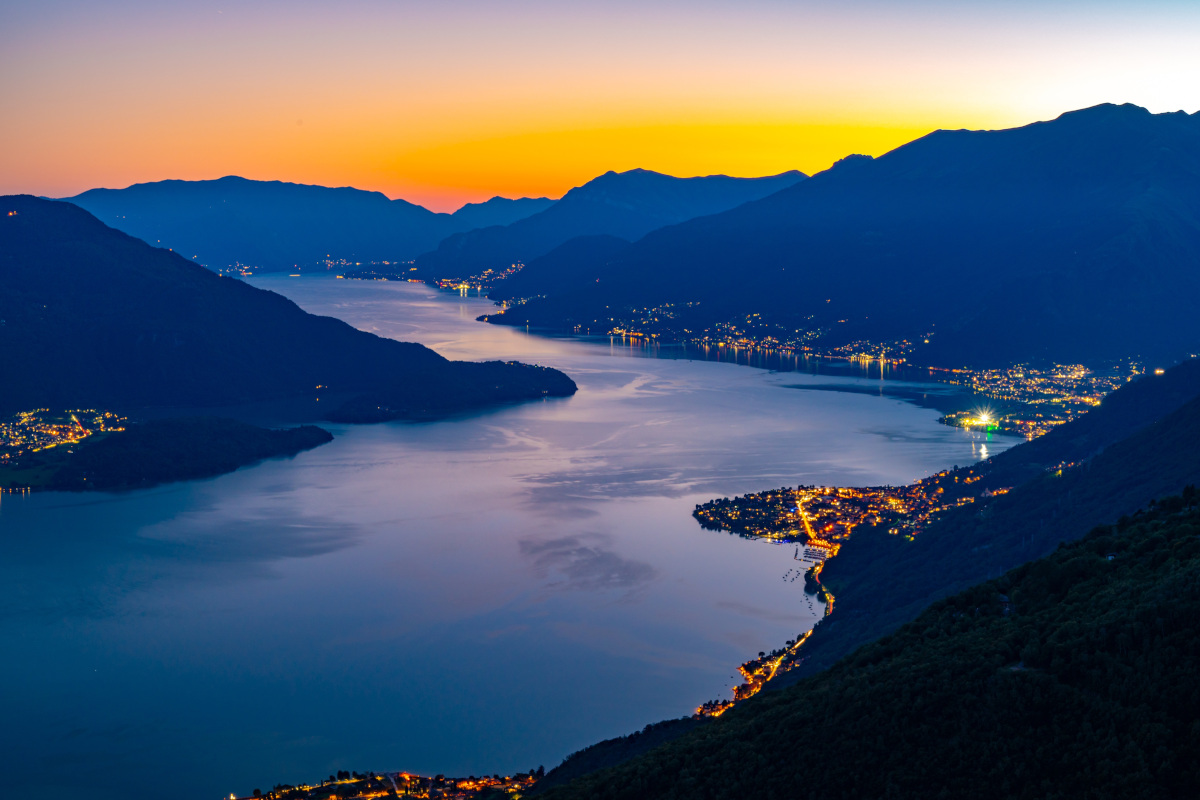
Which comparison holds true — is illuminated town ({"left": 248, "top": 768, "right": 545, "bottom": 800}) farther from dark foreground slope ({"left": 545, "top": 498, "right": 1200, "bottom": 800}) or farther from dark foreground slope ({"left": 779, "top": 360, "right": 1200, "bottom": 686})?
dark foreground slope ({"left": 779, "top": 360, "right": 1200, "bottom": 686})

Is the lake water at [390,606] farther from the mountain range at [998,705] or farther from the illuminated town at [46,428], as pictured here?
the illuminated town at [46,428]

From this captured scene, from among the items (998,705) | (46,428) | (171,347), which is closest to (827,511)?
(998,705)

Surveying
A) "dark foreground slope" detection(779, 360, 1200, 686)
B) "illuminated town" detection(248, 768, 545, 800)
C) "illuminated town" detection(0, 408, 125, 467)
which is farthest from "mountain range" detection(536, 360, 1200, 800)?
"illuminated town" detection(0, 408, 125, 467)

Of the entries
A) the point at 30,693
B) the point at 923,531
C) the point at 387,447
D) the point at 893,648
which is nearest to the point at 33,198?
the point at 387,447

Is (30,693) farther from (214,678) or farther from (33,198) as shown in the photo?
(33,198)

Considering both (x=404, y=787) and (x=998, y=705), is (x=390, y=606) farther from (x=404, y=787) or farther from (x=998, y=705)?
(x=998, y=705)

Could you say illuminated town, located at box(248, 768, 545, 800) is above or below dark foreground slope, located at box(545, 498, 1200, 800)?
below
